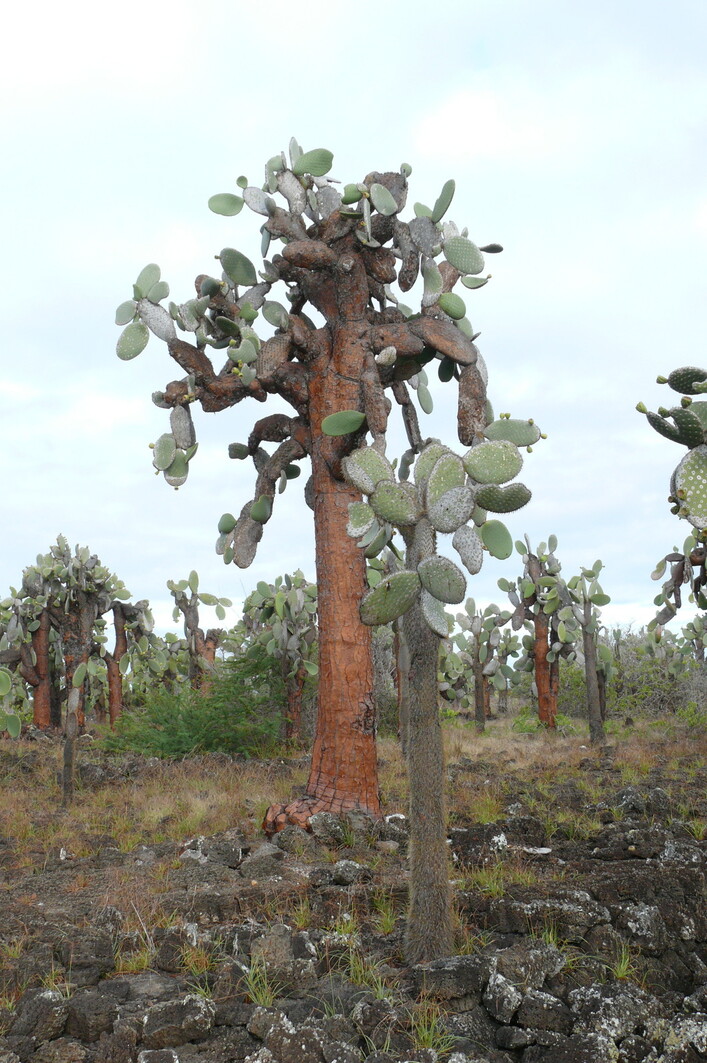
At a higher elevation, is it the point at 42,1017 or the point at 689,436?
the point at 689,436

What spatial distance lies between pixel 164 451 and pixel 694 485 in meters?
5.24

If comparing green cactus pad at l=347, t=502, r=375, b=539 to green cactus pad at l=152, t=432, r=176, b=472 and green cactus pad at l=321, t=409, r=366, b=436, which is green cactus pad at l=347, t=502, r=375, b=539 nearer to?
green cactus pad at l=321, t=409, r=366, b=436

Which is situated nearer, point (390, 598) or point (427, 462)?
point (390, 598)

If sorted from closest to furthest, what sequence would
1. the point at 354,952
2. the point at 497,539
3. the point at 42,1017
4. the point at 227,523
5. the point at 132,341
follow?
the point at 42,1017, the point at 354,952, the point at 497,539, the point at 132,341, the point at 227,523

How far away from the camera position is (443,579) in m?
4.37

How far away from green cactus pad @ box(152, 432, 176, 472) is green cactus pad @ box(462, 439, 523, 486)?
4444 mm

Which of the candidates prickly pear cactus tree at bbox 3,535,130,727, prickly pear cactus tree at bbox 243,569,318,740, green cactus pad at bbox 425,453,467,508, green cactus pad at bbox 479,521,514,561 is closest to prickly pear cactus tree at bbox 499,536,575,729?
prickly pear cactus tree at bbox 243,569,318,740

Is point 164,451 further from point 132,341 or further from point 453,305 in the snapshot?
point 453,305

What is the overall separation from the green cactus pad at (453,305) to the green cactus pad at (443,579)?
327cm

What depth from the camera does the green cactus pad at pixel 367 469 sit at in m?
4.75

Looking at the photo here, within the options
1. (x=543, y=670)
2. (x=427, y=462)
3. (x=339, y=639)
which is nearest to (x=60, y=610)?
(x=543, y=670)

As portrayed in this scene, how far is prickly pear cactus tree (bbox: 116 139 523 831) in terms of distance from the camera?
713cm

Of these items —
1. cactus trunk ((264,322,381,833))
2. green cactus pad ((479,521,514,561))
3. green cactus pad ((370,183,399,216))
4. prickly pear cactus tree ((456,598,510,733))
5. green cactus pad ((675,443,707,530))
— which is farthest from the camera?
prickly pear cactus tree ((456,598,510,733))

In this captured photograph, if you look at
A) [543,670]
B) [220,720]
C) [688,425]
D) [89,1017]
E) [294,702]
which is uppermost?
[688,425]
